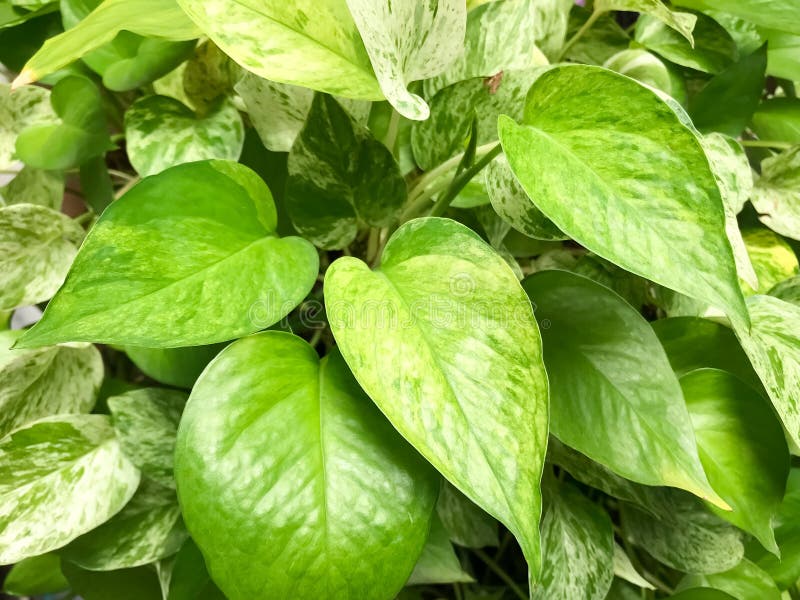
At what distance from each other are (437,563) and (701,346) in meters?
0.21

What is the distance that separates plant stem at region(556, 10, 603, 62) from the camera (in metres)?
0.47

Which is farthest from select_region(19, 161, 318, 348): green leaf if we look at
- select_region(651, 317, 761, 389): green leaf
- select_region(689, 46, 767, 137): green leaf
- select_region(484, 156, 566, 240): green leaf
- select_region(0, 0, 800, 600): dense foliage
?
select_region(689, 46, 767, 137): green leaf

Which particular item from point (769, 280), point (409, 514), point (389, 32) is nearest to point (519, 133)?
point (389, 32)

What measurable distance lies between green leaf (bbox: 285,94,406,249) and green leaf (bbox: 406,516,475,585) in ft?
0.62

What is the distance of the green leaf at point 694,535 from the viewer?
0.40 m

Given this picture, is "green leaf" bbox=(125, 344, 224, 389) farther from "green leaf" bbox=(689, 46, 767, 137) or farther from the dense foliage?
"green leaf" bbox=(689, 46, 767, 137)

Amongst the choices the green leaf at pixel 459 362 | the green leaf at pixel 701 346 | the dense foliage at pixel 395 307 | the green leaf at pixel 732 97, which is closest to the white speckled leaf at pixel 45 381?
the dense foliage at pixel 395 307

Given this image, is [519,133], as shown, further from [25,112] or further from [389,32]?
[25,112]

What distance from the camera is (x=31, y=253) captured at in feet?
1.29

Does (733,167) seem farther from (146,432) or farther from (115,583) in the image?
(115,583)

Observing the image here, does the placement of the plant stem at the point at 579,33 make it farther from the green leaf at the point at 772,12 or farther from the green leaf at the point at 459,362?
the green leaf at the point at 459,362

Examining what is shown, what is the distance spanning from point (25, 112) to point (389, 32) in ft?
1.14

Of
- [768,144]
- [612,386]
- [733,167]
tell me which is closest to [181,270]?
[612,386]

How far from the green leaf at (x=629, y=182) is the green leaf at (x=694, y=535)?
0.20m
